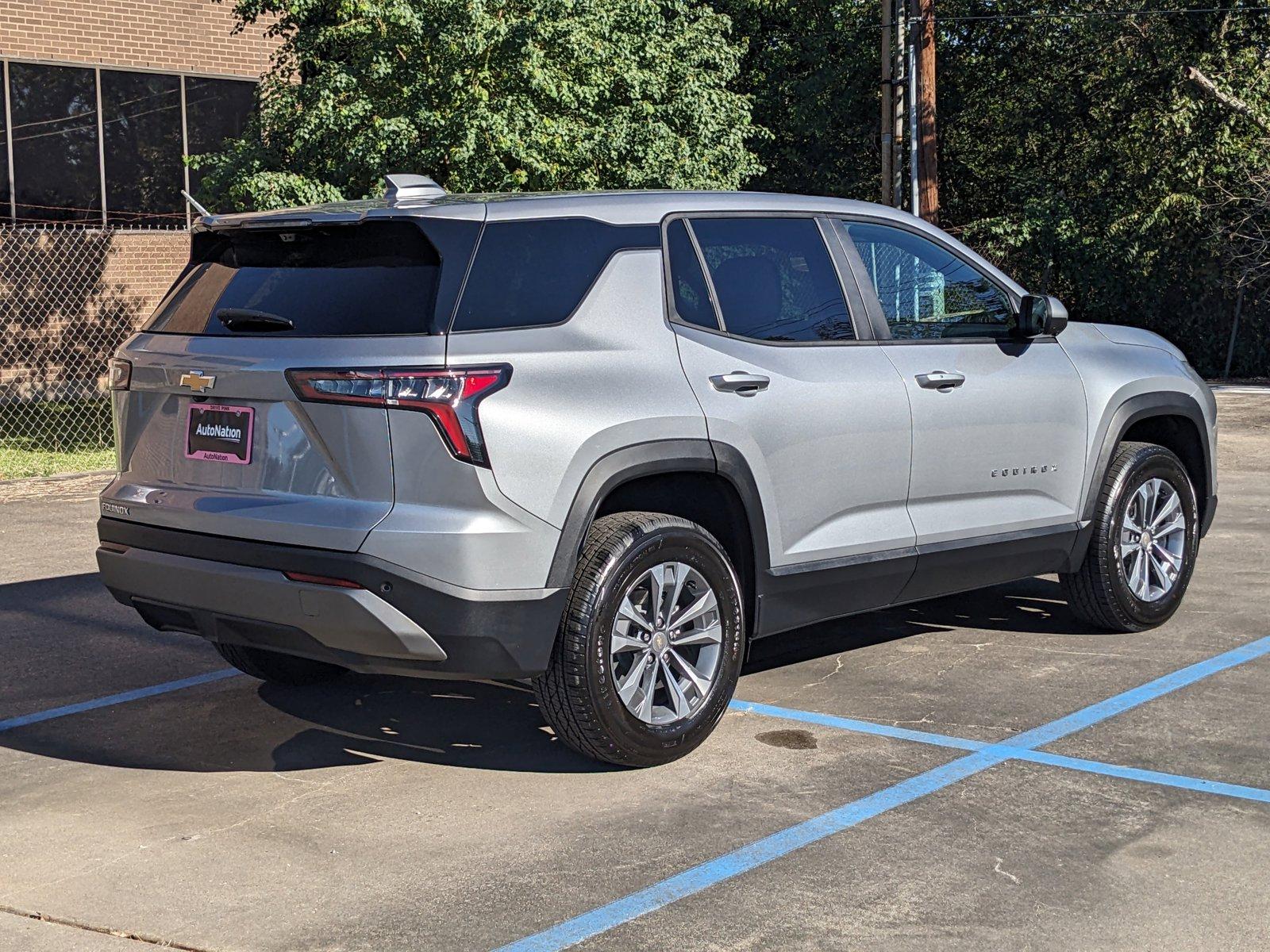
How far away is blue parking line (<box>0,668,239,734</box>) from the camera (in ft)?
20.1

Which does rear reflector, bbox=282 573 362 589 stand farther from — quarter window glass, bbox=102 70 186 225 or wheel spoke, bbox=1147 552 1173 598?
quarter window glass, bbox=102 70 186 225

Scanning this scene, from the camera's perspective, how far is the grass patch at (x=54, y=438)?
564 inches

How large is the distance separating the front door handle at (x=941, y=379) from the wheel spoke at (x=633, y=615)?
1582mm

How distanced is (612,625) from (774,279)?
60.6 inches

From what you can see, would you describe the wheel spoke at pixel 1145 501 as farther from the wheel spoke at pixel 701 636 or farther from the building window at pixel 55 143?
the building window at pixel 55 143

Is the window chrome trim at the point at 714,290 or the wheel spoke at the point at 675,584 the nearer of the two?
the wheel spoke at the point at 675,584

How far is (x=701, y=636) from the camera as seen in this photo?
5488mm

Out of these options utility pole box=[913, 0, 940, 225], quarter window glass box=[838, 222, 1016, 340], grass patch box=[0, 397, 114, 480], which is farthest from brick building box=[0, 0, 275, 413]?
quarter window glass box=[838, 222, 1016, 340]

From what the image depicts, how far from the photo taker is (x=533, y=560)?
4.98m

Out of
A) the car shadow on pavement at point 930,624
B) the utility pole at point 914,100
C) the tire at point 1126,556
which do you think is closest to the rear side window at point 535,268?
the car shadow on pavement at point 930,624

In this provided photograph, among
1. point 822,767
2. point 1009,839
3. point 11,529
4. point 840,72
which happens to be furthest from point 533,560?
point 840,72

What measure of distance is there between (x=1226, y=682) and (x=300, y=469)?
3.74 m

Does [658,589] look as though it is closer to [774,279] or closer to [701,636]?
[701,636]

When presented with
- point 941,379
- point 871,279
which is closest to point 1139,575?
point 941,379
